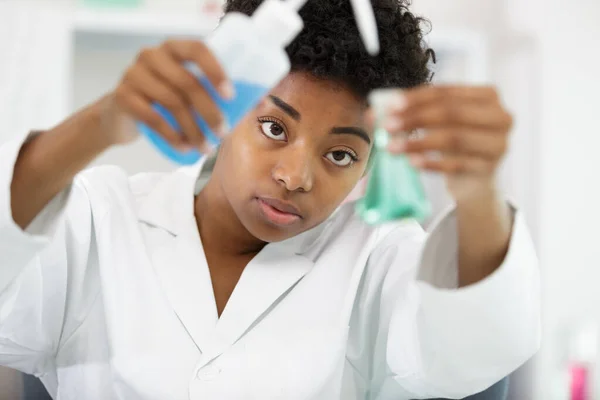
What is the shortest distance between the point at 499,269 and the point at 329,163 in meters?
0.23

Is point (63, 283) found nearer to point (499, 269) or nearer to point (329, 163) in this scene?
point (329, 163)

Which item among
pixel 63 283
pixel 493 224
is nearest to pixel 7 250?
pixel 63 283

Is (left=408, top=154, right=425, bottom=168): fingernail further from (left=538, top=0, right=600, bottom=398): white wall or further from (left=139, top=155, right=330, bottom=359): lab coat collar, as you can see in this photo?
(left=538, top=0, right=600, bottom=398): white wall

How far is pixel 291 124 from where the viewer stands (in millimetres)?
779

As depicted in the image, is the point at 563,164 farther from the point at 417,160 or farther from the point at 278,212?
the point at 417,160

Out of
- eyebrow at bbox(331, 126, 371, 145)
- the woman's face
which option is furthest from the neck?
eyebrow at bbox(331, 126, 371, 145)

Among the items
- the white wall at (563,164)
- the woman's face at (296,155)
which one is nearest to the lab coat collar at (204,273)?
the woman's face at (296,155)

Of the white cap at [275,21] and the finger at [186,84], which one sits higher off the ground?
the white cap at [275,21]

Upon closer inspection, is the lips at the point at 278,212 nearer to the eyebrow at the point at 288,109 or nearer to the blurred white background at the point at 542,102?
the eyebrow at the point at 288,109

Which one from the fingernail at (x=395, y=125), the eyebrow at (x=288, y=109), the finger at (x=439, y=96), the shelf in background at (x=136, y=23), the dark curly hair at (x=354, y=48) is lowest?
the fingernail at (x=395, y=125)

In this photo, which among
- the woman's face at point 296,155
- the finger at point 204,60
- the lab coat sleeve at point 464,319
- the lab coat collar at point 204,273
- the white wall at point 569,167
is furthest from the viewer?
the white wall at point 569,167

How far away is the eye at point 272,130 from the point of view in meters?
0.79

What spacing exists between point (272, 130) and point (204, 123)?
26 centimetres

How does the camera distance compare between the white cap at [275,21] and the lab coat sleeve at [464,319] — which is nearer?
the white cap at [275,21]
